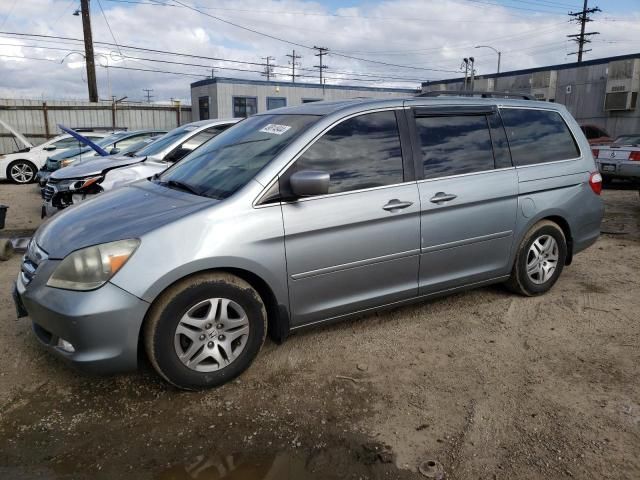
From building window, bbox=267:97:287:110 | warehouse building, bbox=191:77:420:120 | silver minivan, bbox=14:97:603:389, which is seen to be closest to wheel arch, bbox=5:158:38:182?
silver minivan, bbox=14:97:603:389

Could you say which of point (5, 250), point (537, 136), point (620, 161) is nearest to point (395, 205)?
point (537, 136)

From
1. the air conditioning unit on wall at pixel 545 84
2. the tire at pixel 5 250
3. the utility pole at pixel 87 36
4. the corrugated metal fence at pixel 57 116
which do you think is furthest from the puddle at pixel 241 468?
the air conditioning unit on wall at pixel 545 84

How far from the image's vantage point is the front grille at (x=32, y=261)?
314 centimetres

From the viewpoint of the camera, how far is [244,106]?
121 feet

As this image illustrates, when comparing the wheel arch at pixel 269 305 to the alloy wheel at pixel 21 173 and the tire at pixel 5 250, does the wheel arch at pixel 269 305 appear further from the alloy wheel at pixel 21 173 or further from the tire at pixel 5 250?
the alloy wheel at pixel 21 173

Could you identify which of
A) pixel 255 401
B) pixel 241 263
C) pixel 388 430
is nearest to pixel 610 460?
pixel 388 430

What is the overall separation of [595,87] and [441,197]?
31327mm

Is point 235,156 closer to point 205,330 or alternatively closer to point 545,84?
point 205,330

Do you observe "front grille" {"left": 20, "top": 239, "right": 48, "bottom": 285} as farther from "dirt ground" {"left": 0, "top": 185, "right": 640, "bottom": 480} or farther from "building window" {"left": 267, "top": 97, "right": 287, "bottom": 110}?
"building window" {"left": 267, "top": 97, "right": 287, "bottom": 110}

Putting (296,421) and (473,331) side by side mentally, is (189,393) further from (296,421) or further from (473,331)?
(473,331)

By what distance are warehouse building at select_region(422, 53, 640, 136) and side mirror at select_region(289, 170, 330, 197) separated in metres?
26.2

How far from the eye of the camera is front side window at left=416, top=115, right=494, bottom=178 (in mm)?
3908

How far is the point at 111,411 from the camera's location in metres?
3.02

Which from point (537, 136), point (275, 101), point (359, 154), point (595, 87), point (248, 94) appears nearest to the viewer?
point (359, 154)
